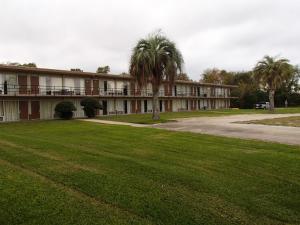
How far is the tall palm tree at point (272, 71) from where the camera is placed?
1972 inches

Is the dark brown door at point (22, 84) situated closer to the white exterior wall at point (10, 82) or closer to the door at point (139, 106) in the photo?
the white exterior wall at point (10, 82)

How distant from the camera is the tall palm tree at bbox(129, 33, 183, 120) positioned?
29062 millimetres

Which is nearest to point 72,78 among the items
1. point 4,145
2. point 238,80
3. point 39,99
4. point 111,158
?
point 39,99

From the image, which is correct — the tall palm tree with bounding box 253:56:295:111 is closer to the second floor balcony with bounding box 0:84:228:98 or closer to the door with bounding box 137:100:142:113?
the second floor balcony with bounding box 0:84:228:98

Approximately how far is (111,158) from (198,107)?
54.0m

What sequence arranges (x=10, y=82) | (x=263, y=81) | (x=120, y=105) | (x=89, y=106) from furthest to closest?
(x=263, y=81) → (x=120, y=105) → (x=89, y=106) → (x=10, y=82)

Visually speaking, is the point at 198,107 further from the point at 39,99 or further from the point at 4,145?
the point at 4,145

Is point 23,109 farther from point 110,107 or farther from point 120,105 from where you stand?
point 120,105

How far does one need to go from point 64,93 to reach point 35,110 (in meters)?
3.95

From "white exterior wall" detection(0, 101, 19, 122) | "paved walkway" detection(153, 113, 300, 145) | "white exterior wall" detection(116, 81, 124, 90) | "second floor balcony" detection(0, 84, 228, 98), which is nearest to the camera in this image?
"paved walkway" detection(153, 113, 300, 145)

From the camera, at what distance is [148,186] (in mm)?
6895

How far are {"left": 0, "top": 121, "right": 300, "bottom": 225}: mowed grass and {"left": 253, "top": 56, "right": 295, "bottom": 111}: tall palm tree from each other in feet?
138

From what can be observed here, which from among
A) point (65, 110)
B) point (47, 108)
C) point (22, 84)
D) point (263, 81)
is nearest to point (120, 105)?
point (47, 108)

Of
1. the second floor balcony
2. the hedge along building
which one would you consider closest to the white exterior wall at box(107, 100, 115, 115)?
the hedge along building
